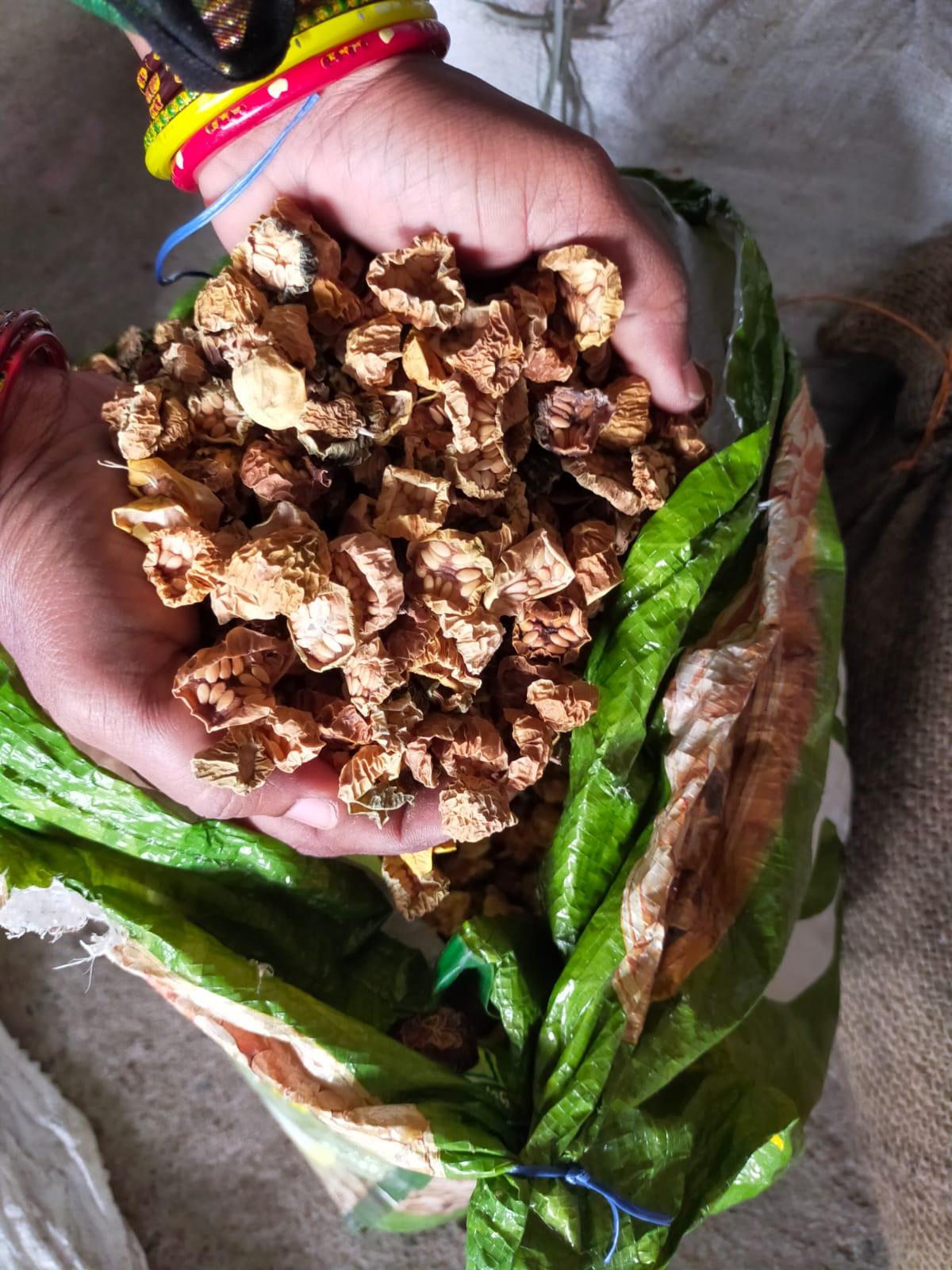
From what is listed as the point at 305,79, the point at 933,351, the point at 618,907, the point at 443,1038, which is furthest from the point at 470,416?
the point at 933,351

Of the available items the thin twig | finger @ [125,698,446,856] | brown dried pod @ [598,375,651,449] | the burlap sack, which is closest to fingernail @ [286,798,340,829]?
finger @ [125,698,446,856]

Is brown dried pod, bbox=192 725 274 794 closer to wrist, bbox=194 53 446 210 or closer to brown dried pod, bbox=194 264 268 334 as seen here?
brown dried pod, bbox=194 264 268 334

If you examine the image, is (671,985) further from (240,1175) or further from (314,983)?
(240,1175)

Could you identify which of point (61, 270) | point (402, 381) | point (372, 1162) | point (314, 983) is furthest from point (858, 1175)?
point (61, 270)

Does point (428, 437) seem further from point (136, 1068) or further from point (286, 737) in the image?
point (136, 1068)

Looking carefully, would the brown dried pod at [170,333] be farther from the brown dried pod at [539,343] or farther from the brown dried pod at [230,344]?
the brown dried pod at [539,343]

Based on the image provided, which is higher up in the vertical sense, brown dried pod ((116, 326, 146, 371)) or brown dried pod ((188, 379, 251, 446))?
brown dried pod ((116, 326, 146, 371))
